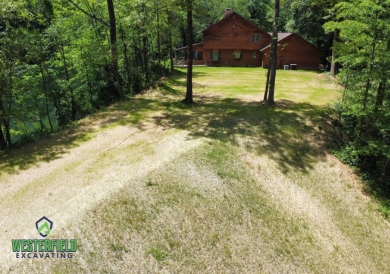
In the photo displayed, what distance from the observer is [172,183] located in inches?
299

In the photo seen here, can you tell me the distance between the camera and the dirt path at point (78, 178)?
5.78m

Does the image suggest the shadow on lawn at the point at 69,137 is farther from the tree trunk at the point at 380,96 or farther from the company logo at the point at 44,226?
the tree trunk at the point at 380,96

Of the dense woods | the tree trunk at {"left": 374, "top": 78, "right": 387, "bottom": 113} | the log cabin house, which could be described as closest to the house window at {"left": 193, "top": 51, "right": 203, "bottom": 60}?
the log cabin house

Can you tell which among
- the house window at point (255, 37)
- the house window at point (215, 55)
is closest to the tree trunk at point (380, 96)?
the house window at point (255, 37)

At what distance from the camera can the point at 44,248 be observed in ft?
17.1

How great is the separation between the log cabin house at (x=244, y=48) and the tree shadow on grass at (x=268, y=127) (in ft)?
70.6

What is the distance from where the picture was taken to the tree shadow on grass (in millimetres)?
10227

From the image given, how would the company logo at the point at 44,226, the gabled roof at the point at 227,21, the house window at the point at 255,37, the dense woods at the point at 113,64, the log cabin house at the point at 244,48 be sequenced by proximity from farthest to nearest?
the house window at the point at 255,37, the gabled roof at the point at 227,21, the log cabin house at the point at 244,48, the dense woods at the point at 113,64, the company logo at the point at 44,226

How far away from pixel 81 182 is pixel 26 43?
6.67 meters

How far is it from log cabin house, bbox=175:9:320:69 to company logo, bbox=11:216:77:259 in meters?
32.8

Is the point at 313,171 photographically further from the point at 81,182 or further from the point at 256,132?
the point at 81,182

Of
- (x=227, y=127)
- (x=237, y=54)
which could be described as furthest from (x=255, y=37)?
(x=227, y=127)

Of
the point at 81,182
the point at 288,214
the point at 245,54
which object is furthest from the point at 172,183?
the point at 245,54

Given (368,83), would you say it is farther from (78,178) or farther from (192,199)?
(78,178)
